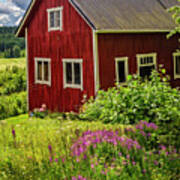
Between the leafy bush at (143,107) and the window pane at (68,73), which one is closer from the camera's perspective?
the leafy bush at (143,107)

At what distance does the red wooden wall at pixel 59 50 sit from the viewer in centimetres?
1631

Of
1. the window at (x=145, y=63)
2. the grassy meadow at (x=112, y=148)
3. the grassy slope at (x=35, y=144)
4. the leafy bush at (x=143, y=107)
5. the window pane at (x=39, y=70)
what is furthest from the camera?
the window pane at (x=39, y=70)

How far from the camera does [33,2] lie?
1894 centimetres

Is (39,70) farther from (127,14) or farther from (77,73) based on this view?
(127,14)

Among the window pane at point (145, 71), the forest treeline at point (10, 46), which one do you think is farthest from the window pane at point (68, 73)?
the forest treeline at point (10, 46)

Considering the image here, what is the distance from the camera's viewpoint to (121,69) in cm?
1698

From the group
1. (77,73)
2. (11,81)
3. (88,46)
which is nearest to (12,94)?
(11,81)

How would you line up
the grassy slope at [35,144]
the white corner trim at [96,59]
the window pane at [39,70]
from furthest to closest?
the window pane at [39,70], the white corner trim at [96,59], the grassy slope at [35,144]

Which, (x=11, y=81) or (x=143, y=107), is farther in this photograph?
(x=11, y=81)

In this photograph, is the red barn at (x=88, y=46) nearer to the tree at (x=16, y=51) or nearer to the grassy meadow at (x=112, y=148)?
the grassy meadow at (x=112, y=148)

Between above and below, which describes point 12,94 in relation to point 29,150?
below

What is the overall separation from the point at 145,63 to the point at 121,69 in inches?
77.2

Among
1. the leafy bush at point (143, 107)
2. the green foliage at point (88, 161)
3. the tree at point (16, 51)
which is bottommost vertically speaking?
the green foliage at point (88, 161)

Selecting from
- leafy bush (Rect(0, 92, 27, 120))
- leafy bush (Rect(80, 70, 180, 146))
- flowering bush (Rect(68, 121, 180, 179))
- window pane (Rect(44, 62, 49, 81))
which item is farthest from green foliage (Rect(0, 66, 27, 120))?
flowering bush (Rect(68, 121, 180, 179))
